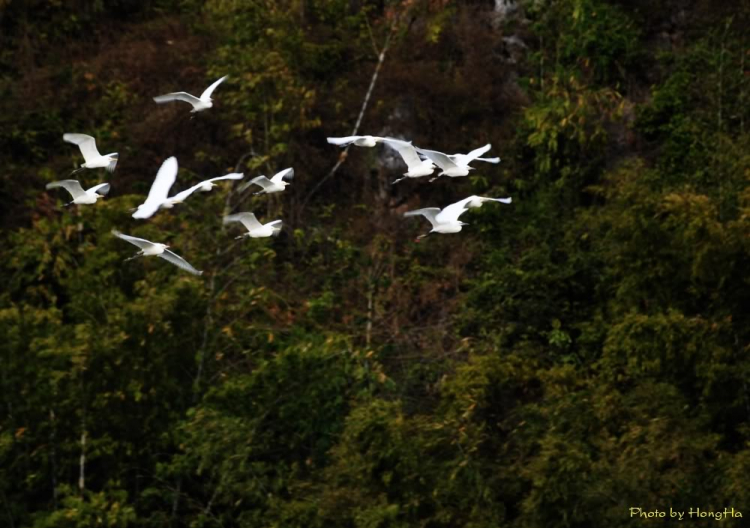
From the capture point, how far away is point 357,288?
21109mm

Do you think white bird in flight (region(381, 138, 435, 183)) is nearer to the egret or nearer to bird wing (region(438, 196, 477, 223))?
bird wing (region(438, 196, 477, 223))

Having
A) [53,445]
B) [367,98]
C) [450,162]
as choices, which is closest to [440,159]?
[450,162]

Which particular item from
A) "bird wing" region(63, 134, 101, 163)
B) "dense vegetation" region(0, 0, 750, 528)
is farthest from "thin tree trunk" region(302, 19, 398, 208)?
"bird wing" region(63, 134, 101, 163)

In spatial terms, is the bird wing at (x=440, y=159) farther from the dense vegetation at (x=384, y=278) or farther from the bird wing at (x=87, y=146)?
the dense vegetation at (x=384, y=278)

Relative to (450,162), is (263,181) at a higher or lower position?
lower

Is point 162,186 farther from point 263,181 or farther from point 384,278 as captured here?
point 384,278

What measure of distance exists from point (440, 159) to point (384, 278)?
6.87 metres

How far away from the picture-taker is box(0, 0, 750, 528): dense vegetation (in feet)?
56.9

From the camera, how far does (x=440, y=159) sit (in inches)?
572

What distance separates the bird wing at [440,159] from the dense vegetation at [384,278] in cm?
374

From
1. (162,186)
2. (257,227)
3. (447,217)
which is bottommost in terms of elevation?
(257,227)

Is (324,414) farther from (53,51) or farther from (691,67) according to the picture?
(53,51)

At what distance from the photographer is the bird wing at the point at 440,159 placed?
14344mm

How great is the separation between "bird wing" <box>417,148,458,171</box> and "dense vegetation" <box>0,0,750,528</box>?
3745 millimetres
